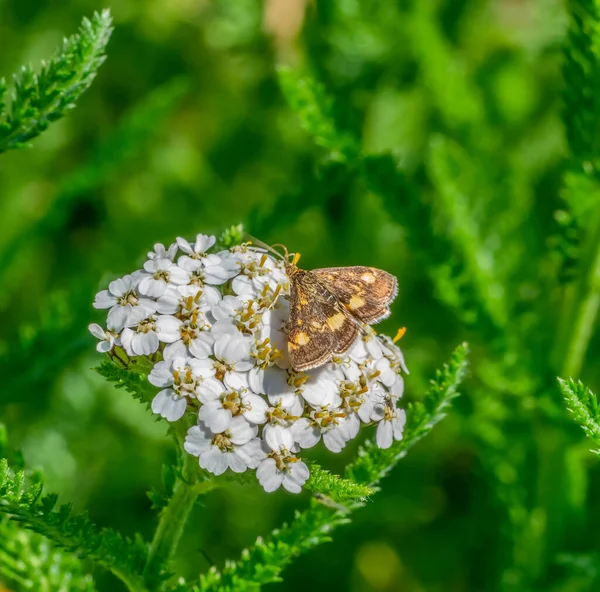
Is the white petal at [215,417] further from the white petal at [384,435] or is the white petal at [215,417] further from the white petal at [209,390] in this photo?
the white petal at [384,435]

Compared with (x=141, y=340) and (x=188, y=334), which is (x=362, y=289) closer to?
(x=188, y=334)

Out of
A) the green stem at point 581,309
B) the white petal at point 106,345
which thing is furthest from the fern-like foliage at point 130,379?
the green stem at point 581,309

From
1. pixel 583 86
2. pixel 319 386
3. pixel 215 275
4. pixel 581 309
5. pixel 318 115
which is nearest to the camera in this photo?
pixel 319 386

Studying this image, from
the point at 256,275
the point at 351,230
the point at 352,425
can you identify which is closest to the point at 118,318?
the point at 256,275

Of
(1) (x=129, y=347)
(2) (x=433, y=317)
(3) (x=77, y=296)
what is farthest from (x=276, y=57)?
(1) (x=129, y=347)

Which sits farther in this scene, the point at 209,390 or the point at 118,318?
the point at 118,318

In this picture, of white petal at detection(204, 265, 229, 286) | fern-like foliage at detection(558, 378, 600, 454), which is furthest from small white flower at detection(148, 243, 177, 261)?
fern-like foliage at detection(558, 378, 600, 454)
